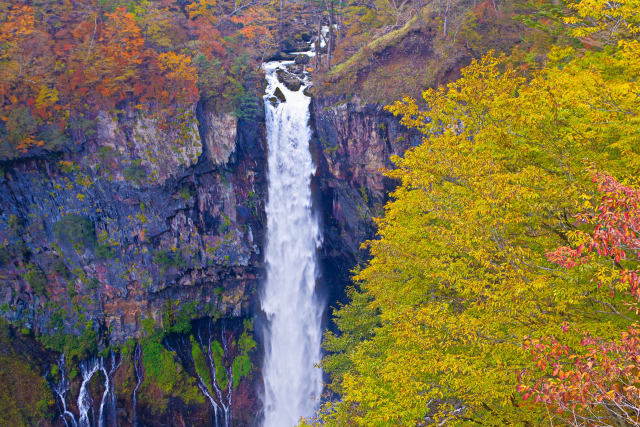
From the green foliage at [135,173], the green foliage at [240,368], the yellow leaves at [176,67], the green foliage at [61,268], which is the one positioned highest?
the yellow leaves at [176,67]

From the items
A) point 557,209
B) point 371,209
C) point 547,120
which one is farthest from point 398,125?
point 557,209

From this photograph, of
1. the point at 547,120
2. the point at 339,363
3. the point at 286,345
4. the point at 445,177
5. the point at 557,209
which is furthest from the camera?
the point at 286,345

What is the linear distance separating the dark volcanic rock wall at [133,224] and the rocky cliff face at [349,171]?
4068 mm

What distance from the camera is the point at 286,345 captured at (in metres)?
23.4

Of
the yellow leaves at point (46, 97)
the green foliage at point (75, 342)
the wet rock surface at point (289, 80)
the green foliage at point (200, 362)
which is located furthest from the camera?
the wet rock surface at point (289, 80)

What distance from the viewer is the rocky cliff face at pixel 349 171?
70.4 ft

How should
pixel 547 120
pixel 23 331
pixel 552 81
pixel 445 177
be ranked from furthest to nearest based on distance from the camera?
pixel 23 331
pixel 445 177
pixel 552 81
pixel 547 120

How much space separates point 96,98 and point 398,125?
53.2 feet

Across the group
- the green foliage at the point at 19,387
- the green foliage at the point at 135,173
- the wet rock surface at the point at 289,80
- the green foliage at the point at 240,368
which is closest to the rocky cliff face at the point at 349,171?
the wet rock surface at the point at 289,80

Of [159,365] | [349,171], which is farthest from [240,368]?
[349,171]

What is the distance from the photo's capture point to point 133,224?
2173 cm

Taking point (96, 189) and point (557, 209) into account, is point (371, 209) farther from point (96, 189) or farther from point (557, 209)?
point (557, 209)

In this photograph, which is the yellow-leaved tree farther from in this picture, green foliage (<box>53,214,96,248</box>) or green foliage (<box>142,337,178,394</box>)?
green foliage (<box>53,214,96,248</box>)

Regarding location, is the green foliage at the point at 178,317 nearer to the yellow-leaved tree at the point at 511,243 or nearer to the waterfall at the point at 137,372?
the waterfall at the point at 137,372
